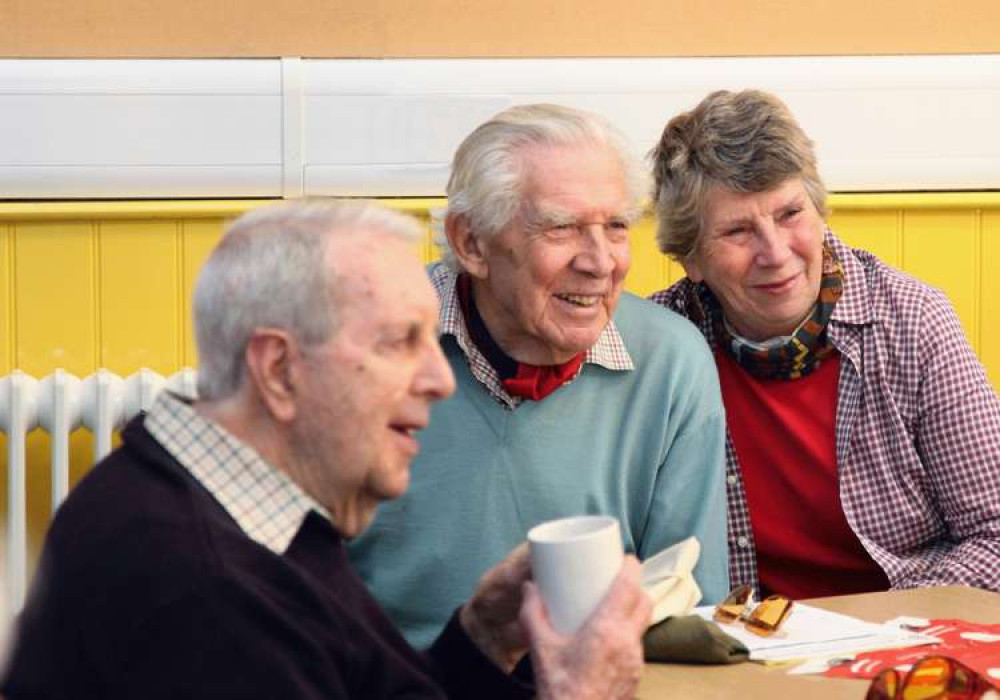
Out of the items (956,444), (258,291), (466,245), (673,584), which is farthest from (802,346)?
(258,291)

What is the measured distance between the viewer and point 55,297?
121 inches

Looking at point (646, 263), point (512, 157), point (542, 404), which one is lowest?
point (542, 404)

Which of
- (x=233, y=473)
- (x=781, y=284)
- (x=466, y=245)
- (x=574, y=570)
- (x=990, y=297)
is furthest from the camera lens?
(x=990, y=297)

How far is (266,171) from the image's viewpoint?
3109 mm

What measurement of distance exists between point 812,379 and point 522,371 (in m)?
0.59

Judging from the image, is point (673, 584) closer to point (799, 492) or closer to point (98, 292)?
point (799, 492)

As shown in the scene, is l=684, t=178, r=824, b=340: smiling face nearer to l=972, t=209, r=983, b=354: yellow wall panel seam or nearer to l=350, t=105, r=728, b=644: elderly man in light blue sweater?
l=350, t=105, r=728, b=644: elderly man in light blue sweater

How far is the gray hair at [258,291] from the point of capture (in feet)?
4.45

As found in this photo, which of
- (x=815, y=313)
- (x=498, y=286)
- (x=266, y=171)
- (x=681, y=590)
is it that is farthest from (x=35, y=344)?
(x=681, y=590)

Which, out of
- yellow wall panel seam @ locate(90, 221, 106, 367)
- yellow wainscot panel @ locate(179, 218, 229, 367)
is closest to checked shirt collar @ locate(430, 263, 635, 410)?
yellow wainscot panel @ locate(179, 218, 229, 367)

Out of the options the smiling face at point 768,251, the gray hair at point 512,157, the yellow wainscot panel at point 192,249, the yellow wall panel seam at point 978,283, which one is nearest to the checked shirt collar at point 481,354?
the gray hair at point 512,157

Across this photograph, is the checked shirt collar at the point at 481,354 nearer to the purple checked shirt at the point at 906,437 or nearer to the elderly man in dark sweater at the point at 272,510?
the purple checked shirt at the point at 906,437

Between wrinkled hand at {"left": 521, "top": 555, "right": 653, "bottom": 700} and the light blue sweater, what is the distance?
0.70 metres

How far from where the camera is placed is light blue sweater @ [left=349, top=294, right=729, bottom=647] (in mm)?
2219
